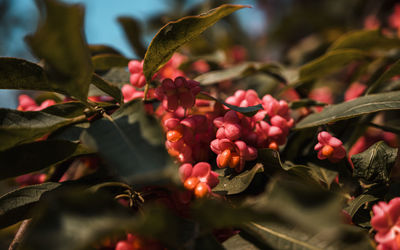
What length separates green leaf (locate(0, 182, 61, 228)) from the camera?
603mm

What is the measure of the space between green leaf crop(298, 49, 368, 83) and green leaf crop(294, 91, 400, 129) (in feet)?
0.98

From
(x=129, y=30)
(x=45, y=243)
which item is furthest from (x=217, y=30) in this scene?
(x=45, y=243)

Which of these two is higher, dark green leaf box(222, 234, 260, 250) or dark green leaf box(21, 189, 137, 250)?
dark green leaf box(21, 189, 137, 250)

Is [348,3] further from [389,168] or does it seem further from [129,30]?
[389,168]

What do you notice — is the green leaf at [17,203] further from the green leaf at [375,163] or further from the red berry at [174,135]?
the green leaf at [375,163]

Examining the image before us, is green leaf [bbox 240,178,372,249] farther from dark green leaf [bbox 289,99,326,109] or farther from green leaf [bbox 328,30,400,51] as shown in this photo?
green leaf [bbox 328,30,400,51]

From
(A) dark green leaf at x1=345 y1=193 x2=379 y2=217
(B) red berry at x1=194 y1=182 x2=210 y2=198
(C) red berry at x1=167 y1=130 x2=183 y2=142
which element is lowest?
Result: (A) dark green leaf at x1=345 y1=193 x2=379 y2=217

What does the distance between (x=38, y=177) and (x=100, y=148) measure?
572 millimetres

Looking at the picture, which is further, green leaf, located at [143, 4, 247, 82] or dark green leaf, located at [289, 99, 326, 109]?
dark green leaf, located at [289, 99, 326, 109]

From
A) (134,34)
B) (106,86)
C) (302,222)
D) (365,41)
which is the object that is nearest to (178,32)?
(106,86)

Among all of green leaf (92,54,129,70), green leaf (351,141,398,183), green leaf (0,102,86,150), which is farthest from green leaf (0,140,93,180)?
green leaf (351,141,398,183)

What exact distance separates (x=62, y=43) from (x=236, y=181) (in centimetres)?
37

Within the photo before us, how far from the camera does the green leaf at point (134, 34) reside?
1.30 meters

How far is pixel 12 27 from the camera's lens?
6117mm
